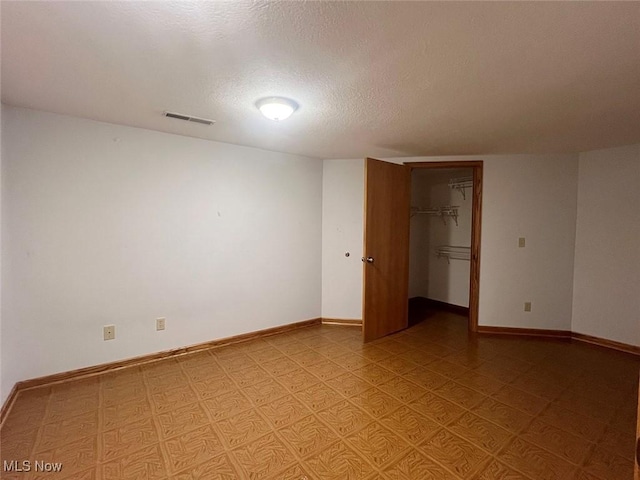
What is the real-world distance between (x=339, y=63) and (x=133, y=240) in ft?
7.63

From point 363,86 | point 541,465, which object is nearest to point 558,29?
point 363,86

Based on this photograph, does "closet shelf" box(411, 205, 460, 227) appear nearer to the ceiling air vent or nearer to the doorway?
the doorway

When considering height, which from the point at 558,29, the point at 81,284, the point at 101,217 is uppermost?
the point at 558,29

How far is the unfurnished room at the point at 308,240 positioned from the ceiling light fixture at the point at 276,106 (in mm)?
15

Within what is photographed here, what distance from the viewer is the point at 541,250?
3562 millimetres

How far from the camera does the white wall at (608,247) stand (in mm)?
3082

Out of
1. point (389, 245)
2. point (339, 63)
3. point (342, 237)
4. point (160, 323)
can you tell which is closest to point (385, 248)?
point (389, 245)

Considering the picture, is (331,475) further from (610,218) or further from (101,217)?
(610,218)

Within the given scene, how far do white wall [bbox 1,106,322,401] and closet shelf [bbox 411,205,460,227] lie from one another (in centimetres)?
218

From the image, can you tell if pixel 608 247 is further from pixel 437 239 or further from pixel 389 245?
pixel 389 245

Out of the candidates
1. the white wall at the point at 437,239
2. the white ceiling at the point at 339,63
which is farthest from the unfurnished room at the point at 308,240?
the white wall at the point at 437,239

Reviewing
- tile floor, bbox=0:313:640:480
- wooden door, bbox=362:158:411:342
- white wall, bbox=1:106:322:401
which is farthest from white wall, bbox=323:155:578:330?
white wall, bbox=1:106:322:401

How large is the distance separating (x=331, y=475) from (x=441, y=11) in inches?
86.8

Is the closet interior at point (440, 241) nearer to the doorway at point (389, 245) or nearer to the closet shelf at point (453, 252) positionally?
the closet shelf at point (453, 252)
